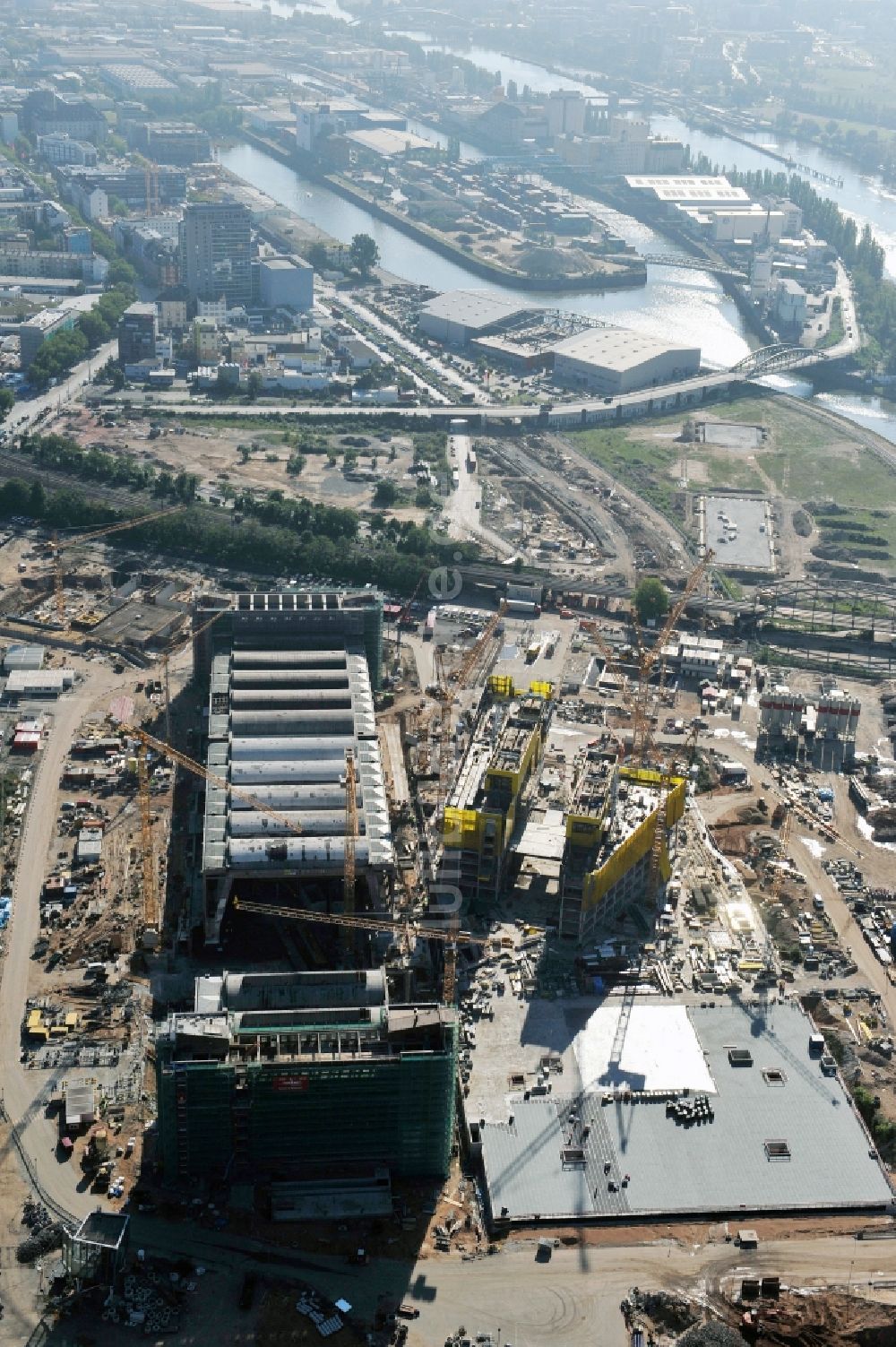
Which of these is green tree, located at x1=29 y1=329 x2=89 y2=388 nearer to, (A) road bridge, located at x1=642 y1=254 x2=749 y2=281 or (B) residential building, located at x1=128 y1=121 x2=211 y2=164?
(A) road bridge, located at x1=642 y1=254 x2=749 y2=281

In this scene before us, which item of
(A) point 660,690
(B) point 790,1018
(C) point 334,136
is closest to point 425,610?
(A) point 660,690

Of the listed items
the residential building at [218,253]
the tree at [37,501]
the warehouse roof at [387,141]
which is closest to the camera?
the tree at [37,501]

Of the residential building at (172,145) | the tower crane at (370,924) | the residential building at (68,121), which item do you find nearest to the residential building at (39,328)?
the residential building at (172,145)

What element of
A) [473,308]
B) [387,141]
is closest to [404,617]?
[473,308]

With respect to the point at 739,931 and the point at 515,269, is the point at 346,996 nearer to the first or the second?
the point at 739,931

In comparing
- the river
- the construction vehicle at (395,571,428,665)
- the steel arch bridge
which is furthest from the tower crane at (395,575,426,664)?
the river

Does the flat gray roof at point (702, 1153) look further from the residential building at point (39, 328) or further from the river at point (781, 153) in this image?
the river at point (781, 153)

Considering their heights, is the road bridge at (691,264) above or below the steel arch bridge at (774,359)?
above
